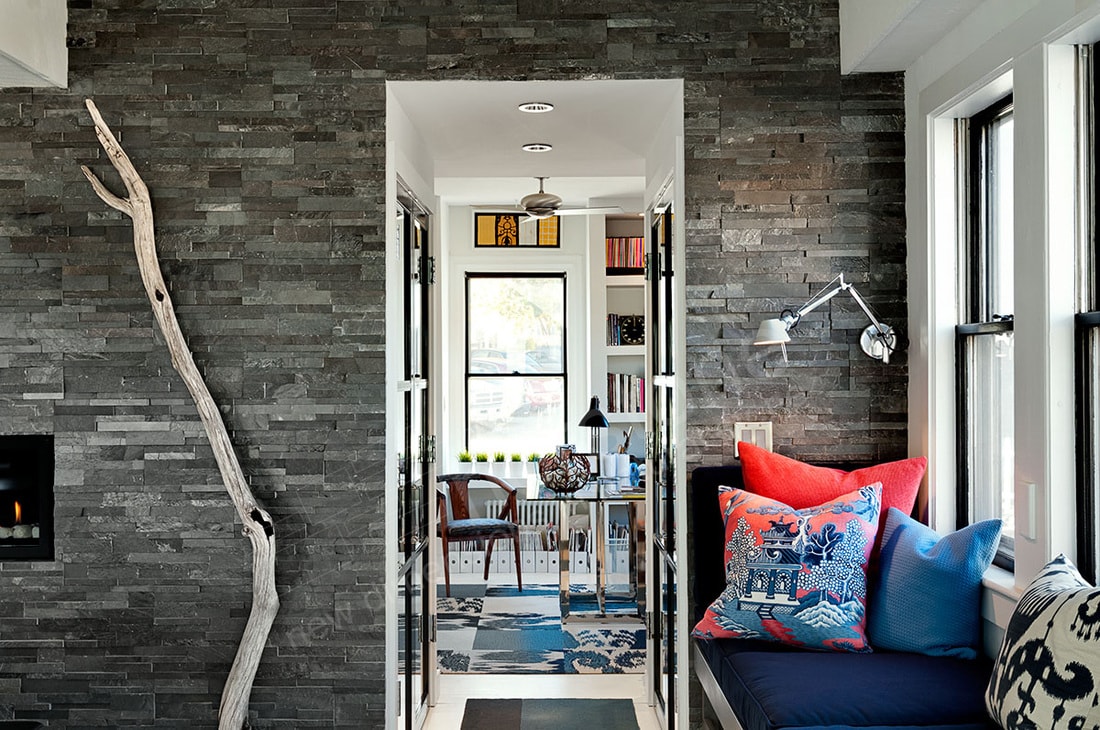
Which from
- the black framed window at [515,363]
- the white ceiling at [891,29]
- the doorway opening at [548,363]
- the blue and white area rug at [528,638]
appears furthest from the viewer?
the black framed window at [515,363]

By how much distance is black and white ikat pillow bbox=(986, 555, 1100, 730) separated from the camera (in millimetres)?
1672

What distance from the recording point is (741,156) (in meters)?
3.11

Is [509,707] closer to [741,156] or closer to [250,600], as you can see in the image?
[250,600]

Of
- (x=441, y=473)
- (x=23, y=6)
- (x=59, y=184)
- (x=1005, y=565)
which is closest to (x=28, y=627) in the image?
(x=59, y=184)

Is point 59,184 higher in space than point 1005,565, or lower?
higher

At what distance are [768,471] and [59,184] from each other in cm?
237

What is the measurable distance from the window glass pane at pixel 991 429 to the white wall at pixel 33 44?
9.35ft

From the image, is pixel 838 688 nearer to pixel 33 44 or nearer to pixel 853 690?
pixel 853 690

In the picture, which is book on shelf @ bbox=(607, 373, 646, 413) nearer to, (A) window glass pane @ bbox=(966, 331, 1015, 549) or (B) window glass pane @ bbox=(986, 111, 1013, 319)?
(A) window glass pane @ bbox=(966, 331, 1015, 549)

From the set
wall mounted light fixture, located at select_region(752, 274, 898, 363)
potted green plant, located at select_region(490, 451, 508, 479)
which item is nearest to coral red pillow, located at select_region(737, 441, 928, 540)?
wall mounted light fixture, located at select_region(752, 274, 898, 363)

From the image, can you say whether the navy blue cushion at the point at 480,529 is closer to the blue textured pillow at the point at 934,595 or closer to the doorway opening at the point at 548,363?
the doorway opening at the point at 548,363

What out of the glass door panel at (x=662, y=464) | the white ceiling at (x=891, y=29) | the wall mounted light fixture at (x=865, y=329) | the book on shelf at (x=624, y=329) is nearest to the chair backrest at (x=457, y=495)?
the book on shelf at (x=624, y=329)

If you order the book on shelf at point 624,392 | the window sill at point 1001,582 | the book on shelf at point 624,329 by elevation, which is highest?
the book on shelf at point 624,329

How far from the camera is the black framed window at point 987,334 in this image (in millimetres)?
2680
